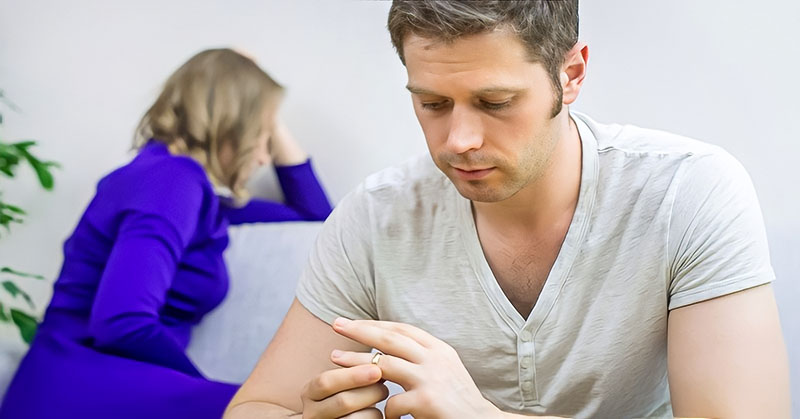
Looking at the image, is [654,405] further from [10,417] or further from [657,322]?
[10,417]

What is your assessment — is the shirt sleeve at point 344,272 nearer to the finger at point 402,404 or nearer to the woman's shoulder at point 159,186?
the finger at point 402,404

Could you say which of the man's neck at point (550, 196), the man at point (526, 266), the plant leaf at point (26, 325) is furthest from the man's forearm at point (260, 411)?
the plant leaf at point (26, 325)

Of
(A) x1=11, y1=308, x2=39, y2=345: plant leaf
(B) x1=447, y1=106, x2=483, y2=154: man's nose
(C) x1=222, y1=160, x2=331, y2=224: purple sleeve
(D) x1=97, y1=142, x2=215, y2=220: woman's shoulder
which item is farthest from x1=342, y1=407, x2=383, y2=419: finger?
(C) x1=222, y1=160, x2=331, y2=224: purple sleeve

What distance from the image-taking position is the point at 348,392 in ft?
3.69

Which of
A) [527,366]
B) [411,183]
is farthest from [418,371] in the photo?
[411,183]

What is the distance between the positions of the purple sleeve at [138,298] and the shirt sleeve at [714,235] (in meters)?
0.97

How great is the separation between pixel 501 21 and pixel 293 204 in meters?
1.24

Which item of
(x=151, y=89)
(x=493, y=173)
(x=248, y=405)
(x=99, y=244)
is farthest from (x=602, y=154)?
(x=151, y=89)

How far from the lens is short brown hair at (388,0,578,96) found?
1101mm

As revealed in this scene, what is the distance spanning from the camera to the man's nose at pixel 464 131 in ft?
3.73

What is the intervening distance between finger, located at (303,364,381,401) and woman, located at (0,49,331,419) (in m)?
0.52

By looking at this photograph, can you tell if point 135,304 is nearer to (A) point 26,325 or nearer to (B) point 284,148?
(A) point 26,325

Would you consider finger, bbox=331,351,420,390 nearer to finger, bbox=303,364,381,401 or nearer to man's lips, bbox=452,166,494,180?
finger, bbox=303,364,381,401

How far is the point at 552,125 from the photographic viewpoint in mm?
1206
